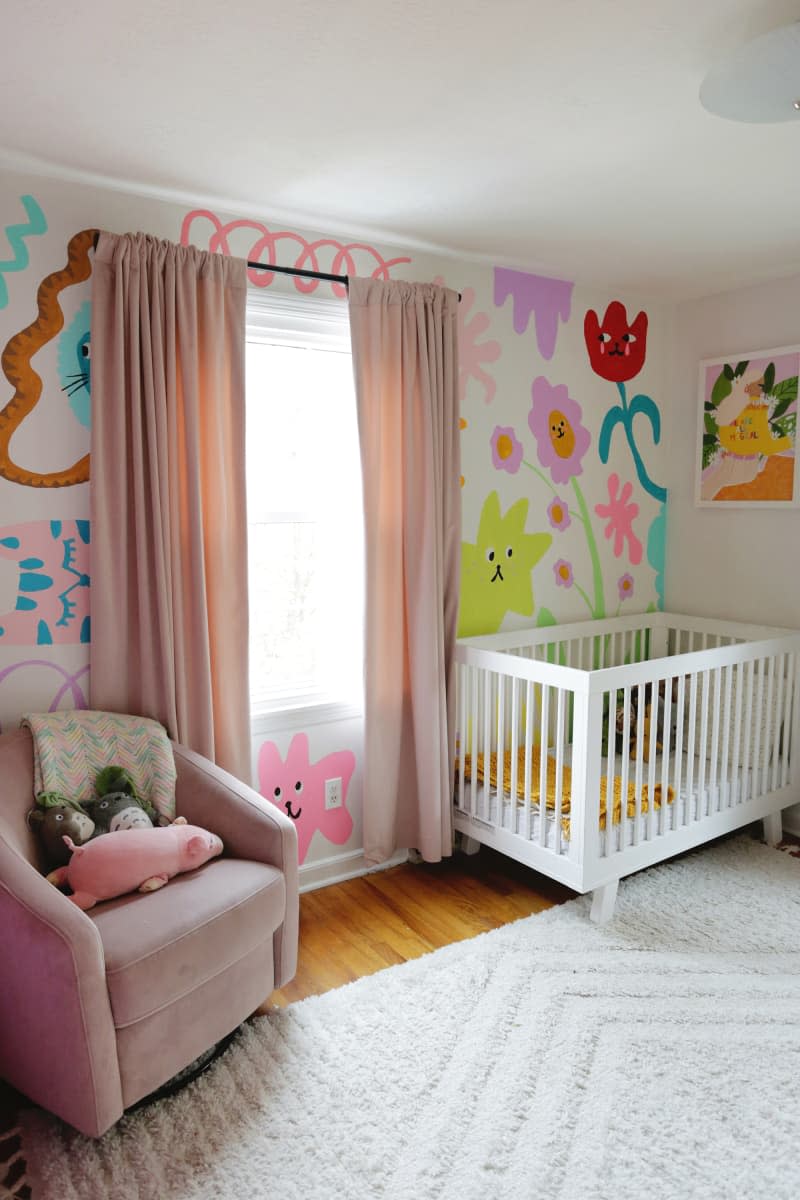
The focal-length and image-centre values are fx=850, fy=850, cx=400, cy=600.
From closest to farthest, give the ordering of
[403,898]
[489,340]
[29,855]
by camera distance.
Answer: [29,855] → [403,898] → [489,340]

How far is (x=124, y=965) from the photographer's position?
1.77 metres

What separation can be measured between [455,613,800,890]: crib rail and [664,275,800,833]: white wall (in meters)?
0.14

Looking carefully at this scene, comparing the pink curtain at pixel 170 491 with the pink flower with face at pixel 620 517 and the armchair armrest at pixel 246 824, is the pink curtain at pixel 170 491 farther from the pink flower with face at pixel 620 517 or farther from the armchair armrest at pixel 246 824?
the pink flower with face at pixel 620 517

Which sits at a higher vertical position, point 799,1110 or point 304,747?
point 304,747

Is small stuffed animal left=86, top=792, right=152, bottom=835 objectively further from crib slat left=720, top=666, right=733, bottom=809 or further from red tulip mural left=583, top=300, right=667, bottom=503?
red tulip mural left=583, top=300, right=667, bottom=503

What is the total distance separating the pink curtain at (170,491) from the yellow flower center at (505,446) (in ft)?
3.81

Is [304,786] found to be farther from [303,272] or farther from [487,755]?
[303,272]

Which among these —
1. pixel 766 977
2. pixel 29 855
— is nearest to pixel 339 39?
pixel 29 855

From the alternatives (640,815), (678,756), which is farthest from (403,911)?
(678,756)

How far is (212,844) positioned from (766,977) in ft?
5.39

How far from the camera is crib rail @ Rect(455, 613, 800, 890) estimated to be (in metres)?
2.71

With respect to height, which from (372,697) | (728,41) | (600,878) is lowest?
(600,878)

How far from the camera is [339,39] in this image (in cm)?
170

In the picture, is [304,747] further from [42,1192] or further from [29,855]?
[42,1192]
